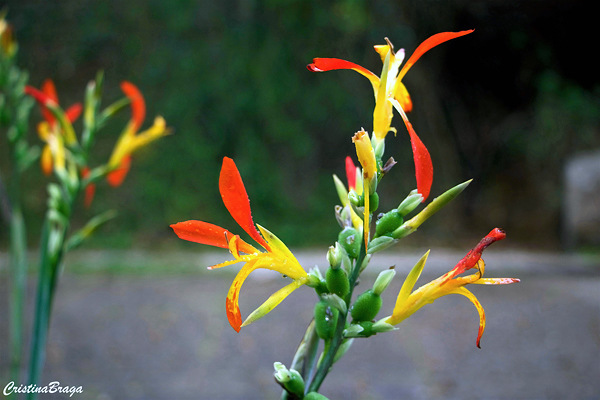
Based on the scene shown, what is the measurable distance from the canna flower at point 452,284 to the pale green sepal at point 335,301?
0.13ft

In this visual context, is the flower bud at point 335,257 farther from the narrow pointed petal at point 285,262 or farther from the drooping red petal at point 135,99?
the drooping red petal at point 135,99

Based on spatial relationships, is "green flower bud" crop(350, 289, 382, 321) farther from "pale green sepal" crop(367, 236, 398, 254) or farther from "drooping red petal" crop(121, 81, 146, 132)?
"drooping red petal" crop(121, 81, 146, 132)

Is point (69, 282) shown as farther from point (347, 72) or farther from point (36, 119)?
point (347, 72)

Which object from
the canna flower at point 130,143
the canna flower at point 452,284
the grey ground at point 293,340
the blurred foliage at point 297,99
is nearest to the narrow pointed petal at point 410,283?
the canna flower at point 452,284

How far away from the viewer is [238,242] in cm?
24

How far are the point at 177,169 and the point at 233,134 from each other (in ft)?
1.10

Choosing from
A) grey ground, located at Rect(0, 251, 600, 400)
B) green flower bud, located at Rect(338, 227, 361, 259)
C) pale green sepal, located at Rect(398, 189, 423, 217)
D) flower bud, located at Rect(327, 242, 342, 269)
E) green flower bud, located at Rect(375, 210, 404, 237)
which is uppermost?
pale green sepal, located at Rect(398, 189, 423, 217)

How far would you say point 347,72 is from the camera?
2.23 m

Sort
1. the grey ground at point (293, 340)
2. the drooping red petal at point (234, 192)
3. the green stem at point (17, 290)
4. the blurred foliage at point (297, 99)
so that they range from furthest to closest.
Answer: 1. the blurred foliage at point (297, 99)
2. the grey ground at point (293, 340)
3. the green stem at point (17, 290)
4. the drooping red petal at point (234, 192)

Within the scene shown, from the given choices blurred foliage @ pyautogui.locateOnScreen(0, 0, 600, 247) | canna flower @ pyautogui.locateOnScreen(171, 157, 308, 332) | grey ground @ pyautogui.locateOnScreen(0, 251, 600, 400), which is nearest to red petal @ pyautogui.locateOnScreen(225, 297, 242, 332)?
canna flower @ pyautogui.locateOnScreen(171, 157, 308, 332)

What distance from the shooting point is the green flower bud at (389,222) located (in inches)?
9.5

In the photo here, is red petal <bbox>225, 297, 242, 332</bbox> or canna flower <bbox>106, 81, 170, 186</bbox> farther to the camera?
canna flower <bbox>106, 81, 170, 186</bbox>

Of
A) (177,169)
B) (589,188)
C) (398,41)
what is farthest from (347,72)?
(589,188)

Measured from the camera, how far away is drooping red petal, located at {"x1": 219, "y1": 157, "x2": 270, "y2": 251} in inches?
8.6
